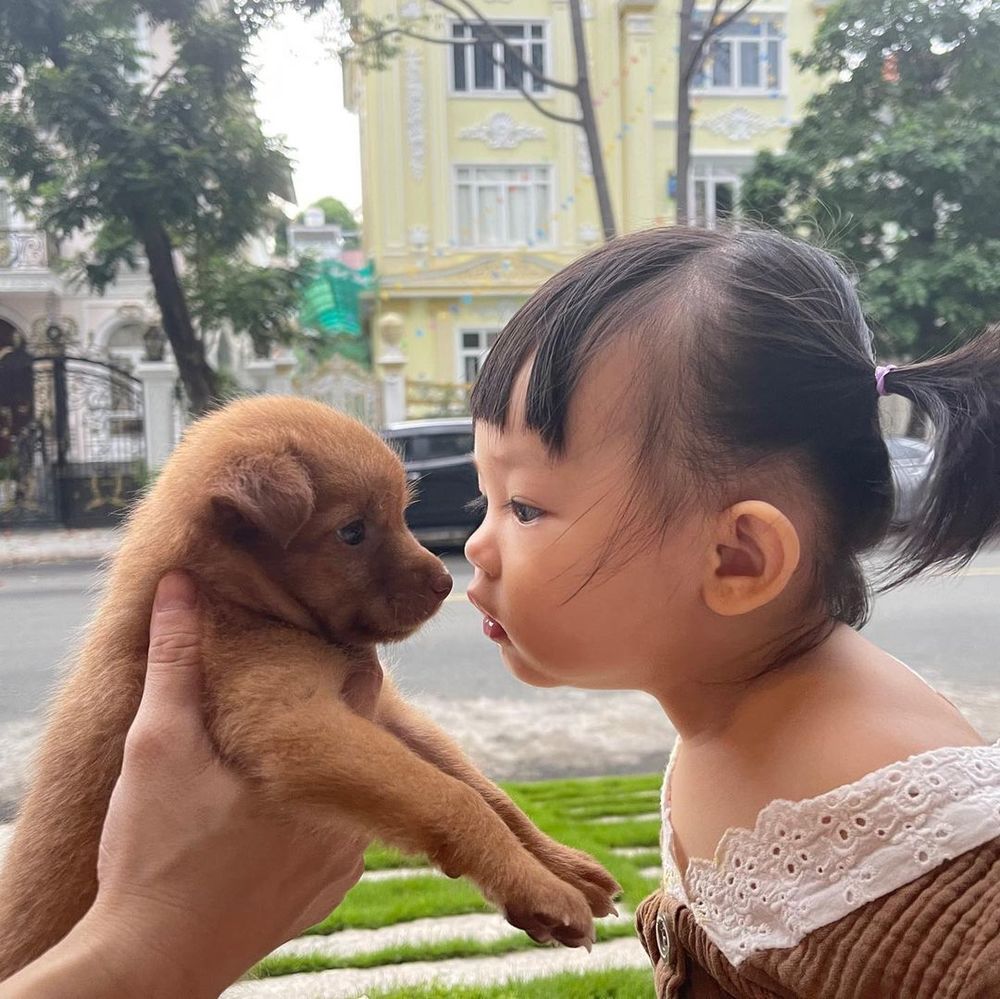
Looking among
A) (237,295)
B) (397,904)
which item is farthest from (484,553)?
(237,295)

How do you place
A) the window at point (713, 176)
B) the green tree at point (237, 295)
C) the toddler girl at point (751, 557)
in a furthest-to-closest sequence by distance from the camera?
the window at point (713, 176)
the green tree at point (237, 295)
the toddler girl at point (751, 557)

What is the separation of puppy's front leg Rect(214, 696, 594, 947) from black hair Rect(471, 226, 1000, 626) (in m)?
0.42

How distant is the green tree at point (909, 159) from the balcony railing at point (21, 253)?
680cm

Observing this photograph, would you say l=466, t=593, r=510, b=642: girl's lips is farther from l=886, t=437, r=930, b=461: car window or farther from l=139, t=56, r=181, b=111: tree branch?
l=139, t=56, r=181, b=111: tree branch

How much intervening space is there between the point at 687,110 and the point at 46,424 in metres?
5.81

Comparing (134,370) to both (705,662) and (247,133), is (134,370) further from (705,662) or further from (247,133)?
(705,662)

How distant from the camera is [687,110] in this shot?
5.56 metres

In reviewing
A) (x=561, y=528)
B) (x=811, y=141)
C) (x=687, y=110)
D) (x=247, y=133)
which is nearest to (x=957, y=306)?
(x=687, y=110)

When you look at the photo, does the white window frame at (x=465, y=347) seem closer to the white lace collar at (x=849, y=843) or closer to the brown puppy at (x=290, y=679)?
the brown puppy at (x=290, y=679)

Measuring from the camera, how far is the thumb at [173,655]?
1132mm

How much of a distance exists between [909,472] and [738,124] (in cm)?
1209

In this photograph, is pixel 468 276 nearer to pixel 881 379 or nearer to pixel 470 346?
pixel 470 346

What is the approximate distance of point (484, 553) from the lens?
1.04 m

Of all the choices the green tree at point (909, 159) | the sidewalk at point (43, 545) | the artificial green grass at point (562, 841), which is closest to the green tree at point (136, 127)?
the sidewalk at point (43, 545)
